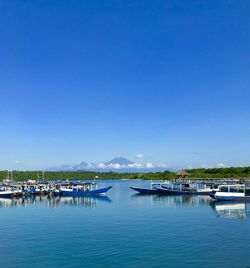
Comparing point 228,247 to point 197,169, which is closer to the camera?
point 228,247

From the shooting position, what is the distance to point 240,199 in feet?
178

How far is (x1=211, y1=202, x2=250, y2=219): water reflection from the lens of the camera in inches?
1638

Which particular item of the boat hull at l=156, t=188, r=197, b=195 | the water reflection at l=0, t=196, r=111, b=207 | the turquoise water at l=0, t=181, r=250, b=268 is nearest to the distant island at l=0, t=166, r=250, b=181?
the boat hull at l=156, t=188, r=197, b=195

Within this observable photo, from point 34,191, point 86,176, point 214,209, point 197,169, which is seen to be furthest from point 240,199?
point 86,176

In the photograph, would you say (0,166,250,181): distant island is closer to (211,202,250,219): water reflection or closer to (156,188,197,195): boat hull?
(156,188,197,195): boat hull

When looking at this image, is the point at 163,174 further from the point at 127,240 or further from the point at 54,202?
the point at 127,240

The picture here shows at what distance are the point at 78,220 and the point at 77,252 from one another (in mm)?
15740

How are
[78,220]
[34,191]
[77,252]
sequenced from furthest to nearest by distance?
[34,191] → [78,220] → [77,252]

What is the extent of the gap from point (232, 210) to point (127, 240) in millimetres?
24260

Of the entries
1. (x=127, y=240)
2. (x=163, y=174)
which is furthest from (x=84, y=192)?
(x=163, y=174)


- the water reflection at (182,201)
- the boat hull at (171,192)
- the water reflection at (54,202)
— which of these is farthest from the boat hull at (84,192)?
the water reflection at (182,201)

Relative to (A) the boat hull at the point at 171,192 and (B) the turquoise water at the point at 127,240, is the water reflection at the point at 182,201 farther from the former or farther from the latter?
(B) the turquoise water at the point at 127,240

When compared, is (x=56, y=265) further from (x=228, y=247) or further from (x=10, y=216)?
(x=10, y=216)

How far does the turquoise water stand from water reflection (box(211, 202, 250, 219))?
13 centimetres
